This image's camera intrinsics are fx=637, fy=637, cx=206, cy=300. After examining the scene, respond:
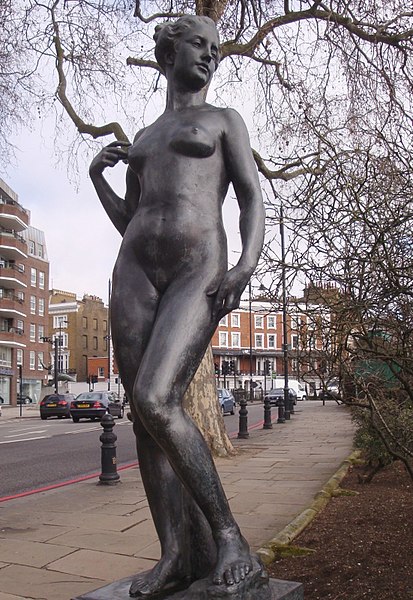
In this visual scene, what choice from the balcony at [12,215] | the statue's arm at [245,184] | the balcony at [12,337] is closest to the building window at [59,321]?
the balcony at [12,337]

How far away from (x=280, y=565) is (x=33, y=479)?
7.21 m

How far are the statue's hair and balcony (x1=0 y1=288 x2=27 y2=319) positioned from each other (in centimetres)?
5129

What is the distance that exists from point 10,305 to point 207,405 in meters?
43.6

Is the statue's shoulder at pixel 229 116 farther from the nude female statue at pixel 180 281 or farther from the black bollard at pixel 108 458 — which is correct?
the black bollard at pixel 108 458

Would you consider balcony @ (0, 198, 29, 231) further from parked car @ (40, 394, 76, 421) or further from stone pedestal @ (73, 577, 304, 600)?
stone pedestal @ (73, 577, 304, 600)

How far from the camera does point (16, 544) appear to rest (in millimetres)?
5742

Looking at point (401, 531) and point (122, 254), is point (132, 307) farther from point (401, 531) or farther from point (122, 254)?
point (401, 531)

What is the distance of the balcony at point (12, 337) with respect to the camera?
5164 centimetres

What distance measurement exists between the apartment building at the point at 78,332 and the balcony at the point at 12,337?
80.9 ft

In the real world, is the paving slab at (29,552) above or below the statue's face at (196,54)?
below

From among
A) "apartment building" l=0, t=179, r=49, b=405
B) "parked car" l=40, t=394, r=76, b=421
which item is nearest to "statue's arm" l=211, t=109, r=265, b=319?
"parked car" l=40, t=394, r=76, b=421

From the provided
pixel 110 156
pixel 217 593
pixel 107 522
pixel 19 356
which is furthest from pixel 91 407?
pixel 19 356

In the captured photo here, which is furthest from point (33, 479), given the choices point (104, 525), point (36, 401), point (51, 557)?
point (36, 401)

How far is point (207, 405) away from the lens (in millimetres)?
11781
